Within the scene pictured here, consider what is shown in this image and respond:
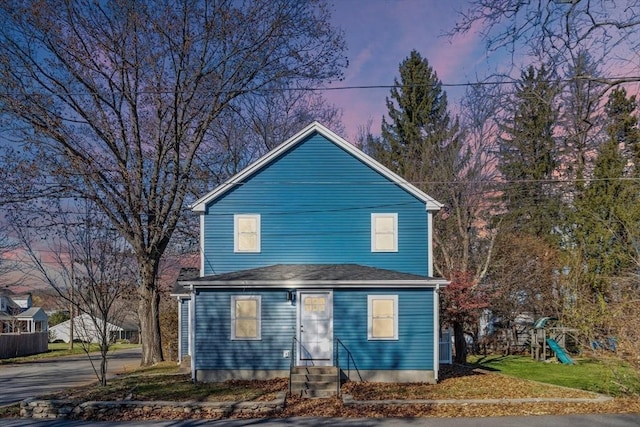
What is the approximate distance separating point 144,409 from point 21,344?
32.0 metres

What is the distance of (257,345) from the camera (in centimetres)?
1631

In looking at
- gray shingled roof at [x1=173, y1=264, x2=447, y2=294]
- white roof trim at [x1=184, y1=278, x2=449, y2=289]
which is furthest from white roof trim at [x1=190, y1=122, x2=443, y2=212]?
white roof trim at [x1=184, y1=278, x2=449, y2=289]

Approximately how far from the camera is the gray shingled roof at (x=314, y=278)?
628 inches

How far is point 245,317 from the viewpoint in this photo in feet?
53.6

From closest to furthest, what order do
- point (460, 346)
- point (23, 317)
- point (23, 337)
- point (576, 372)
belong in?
point (576, 372), point (460, 346), point (23, 337), point (23, 317)

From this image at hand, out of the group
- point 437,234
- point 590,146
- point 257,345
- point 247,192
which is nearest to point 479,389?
point 257,345

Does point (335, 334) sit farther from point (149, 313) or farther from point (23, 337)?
point (23, 337)

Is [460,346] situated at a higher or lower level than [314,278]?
lower

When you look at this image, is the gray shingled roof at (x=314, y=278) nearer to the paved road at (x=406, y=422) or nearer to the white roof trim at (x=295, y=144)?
the white roof trim at (x=295, y=144)

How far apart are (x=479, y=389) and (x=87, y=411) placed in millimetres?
9704

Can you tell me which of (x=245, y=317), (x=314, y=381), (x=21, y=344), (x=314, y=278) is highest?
(x=314, y=278)

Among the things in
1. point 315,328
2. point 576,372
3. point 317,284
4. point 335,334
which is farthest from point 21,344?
point 576,372

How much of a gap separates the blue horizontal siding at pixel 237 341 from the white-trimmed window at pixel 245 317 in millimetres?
121

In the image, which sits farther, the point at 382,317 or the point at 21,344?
the point at 21,344
